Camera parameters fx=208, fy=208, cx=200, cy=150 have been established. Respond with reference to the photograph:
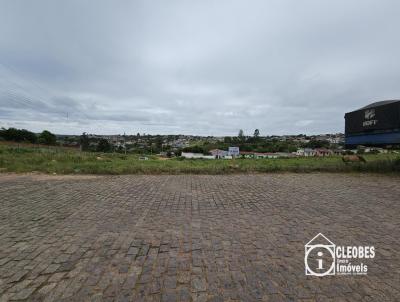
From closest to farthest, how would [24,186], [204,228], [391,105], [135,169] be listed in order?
[204,228], [24,186], [391,105], [135,169]

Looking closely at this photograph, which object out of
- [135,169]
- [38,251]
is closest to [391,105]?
[135,169]

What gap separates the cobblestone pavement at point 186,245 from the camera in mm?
2223

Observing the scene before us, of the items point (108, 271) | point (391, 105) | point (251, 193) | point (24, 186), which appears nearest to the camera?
point (108, 271)

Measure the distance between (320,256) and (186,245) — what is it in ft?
6.29

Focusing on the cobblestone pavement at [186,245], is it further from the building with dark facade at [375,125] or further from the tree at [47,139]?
the tree at [47,139]

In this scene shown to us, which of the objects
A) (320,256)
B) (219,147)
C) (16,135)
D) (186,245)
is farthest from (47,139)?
(320,256)

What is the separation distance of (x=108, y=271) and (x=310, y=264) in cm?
256

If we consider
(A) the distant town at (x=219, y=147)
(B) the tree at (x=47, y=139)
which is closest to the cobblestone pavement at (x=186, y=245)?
(A) the distant town at (x=219, y=147)

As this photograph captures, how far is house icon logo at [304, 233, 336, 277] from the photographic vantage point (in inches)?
103

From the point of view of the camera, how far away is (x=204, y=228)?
379 centimetres

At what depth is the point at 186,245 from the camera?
10.4 ft

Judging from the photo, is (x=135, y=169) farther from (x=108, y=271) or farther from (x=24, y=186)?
(x=108, y=271)

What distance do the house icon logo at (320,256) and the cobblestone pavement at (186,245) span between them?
0.09 meters

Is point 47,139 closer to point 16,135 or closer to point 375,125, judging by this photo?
point 16,135
